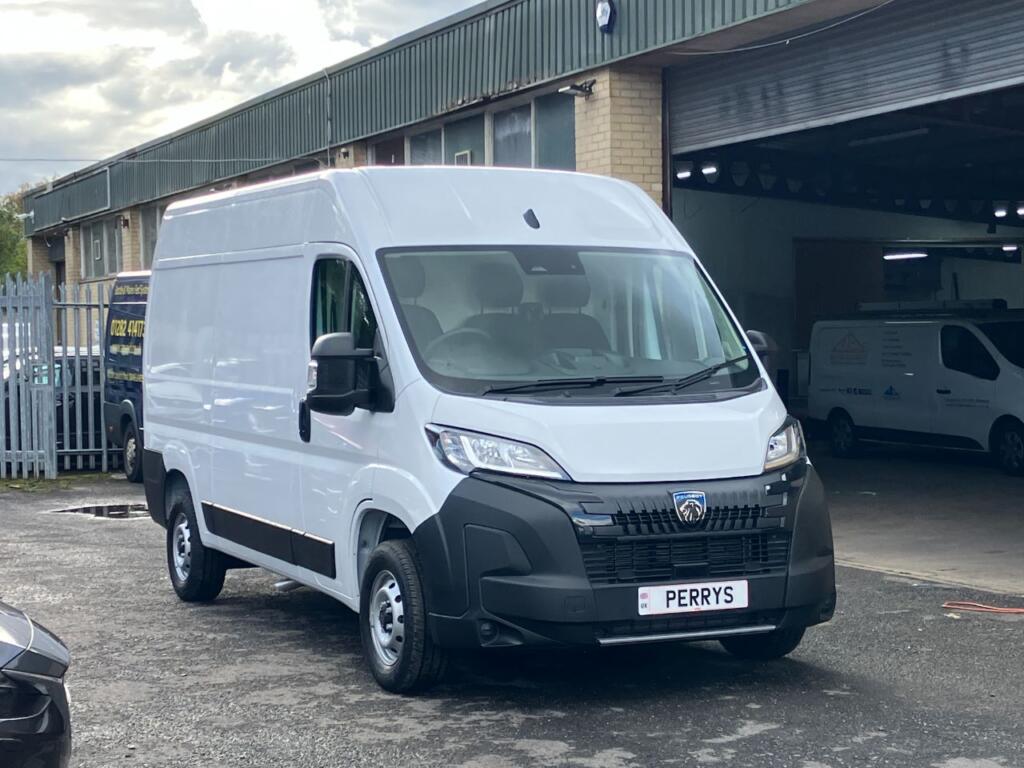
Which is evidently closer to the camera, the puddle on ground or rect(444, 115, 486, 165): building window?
the puddle on ground

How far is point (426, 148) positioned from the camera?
19.5 metres

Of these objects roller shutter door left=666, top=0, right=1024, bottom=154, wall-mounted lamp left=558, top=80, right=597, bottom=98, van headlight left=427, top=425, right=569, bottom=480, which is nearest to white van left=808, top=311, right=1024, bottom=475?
roller shutter door left=666, top=0, right=1024, bottom=154

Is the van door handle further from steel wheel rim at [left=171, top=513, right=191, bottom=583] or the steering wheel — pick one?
steel wheel rim at [left=171, top=513, right=191, bottom=583]

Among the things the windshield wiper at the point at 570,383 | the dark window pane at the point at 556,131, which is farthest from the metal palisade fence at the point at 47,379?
the windshield wiper at the point at 570,383

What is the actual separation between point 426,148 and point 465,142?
1109mm

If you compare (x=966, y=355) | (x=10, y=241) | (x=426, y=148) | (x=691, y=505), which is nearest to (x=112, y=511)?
(x=426, y=148)

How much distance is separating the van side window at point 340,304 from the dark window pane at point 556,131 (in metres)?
8.90

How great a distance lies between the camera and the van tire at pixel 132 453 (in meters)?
17.6

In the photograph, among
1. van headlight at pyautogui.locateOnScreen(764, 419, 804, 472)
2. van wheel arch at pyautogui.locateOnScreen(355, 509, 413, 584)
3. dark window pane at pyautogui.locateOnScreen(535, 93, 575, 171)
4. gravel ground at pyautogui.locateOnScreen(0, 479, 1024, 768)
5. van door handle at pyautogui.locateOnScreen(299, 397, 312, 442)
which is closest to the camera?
gravel ground at pyautogui.locateOnScreen(0, 479, 1024, 768)

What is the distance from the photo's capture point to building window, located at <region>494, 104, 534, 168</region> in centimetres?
1717

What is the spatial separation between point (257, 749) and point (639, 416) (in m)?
2.07

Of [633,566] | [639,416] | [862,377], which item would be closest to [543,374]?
[639,416]

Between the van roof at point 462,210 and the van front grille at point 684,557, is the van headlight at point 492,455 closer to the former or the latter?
the van front grille at point 684,557

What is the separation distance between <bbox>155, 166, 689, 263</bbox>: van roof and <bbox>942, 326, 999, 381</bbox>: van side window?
11890 mm
